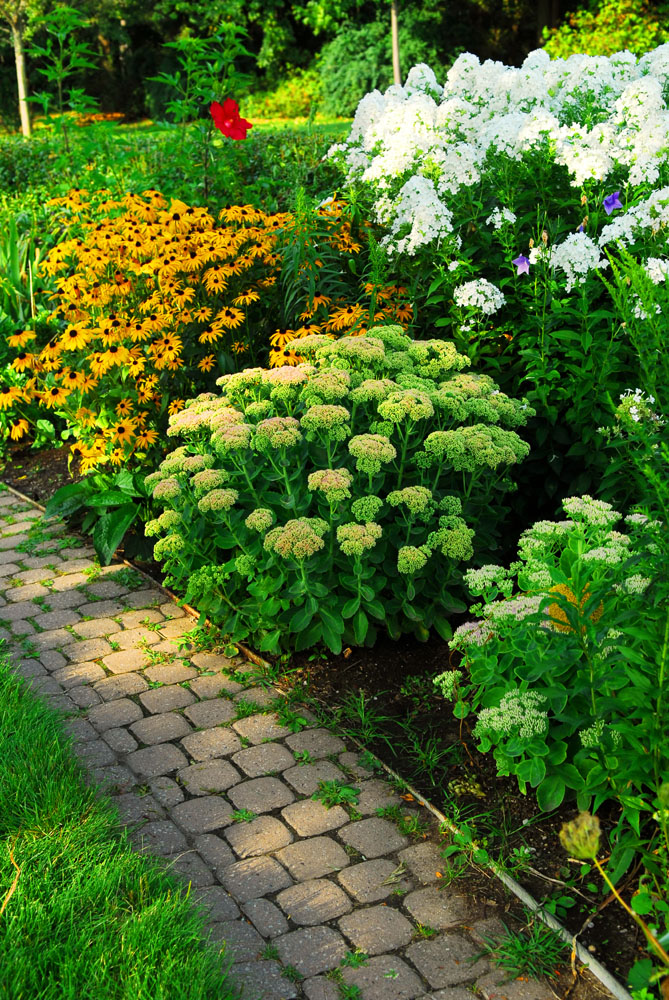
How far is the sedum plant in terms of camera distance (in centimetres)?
321

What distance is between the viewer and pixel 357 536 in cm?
306

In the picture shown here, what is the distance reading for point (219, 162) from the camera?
238 inches

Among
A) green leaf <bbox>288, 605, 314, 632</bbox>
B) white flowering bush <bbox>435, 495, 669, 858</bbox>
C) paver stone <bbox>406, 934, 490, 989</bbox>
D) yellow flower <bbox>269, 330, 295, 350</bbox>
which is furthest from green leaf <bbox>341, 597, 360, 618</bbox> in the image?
yellow flower <bbox>269, 330, 295, 350</bbox>

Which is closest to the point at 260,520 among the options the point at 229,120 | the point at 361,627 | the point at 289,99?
Answer: the point at 361,627

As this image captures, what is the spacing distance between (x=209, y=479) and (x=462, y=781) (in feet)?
4.24

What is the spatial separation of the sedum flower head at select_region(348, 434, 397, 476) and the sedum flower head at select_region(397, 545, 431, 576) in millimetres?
285

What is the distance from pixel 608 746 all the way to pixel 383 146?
316 centimetres

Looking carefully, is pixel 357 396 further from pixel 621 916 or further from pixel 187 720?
pixel 621 916

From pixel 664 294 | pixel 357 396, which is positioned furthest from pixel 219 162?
pixel 664 294

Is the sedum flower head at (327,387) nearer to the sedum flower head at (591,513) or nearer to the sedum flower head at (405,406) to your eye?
the sedum flower head at (405,406)

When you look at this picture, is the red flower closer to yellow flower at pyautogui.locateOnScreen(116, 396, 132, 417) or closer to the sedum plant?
yellow flower at pyautogui.locateOnScreen(116, 396, 132, 417)

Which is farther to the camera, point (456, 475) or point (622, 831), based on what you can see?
point (456, 475)

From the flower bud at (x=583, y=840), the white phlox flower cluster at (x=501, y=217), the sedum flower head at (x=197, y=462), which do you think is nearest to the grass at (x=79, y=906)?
the flower bud at (x=583, y=840)

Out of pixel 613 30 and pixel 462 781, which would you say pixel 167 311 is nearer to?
pixel 462 781
